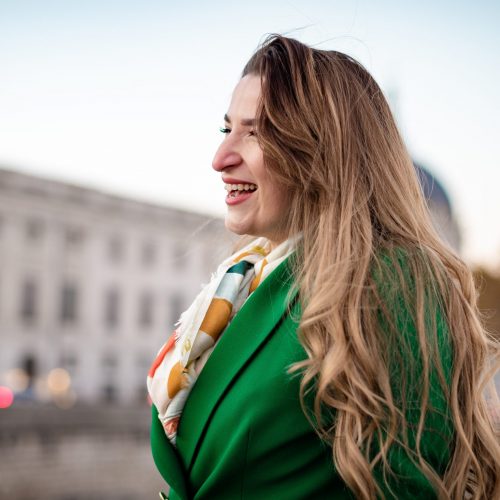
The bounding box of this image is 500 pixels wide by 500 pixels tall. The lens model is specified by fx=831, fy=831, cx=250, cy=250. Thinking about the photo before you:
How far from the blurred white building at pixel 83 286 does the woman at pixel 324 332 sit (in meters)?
28.3

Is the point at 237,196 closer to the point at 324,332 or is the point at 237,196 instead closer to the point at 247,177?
the point at 247,177

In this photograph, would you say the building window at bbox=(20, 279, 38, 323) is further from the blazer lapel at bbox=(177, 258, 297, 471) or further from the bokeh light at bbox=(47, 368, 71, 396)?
the blazer lapel at bbox=(177, 258, 297, 471)

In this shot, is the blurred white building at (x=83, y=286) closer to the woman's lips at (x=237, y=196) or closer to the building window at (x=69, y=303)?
the building window at (x=69, y=303)

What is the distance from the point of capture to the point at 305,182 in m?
1.69

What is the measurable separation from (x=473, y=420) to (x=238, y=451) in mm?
449

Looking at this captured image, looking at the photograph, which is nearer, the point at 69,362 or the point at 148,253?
the point at 69,362

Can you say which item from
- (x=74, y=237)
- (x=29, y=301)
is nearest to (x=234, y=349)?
(x=29, y=301)

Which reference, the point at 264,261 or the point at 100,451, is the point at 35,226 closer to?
the point at 100,451

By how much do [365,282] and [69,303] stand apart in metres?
34.7

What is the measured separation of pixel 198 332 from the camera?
1.77m

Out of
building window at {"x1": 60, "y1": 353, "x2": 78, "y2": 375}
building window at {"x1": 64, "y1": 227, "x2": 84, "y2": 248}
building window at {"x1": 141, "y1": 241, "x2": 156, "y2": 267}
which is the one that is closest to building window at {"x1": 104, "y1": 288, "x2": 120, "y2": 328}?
building window at {"x1": 141, "y1": 241, "x2": 156, "y2": 267}

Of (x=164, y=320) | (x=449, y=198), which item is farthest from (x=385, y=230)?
(x=449, y=198)

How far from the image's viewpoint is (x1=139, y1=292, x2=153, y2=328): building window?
1519 inches

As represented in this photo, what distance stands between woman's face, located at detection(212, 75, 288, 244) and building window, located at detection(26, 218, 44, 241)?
106 ft
